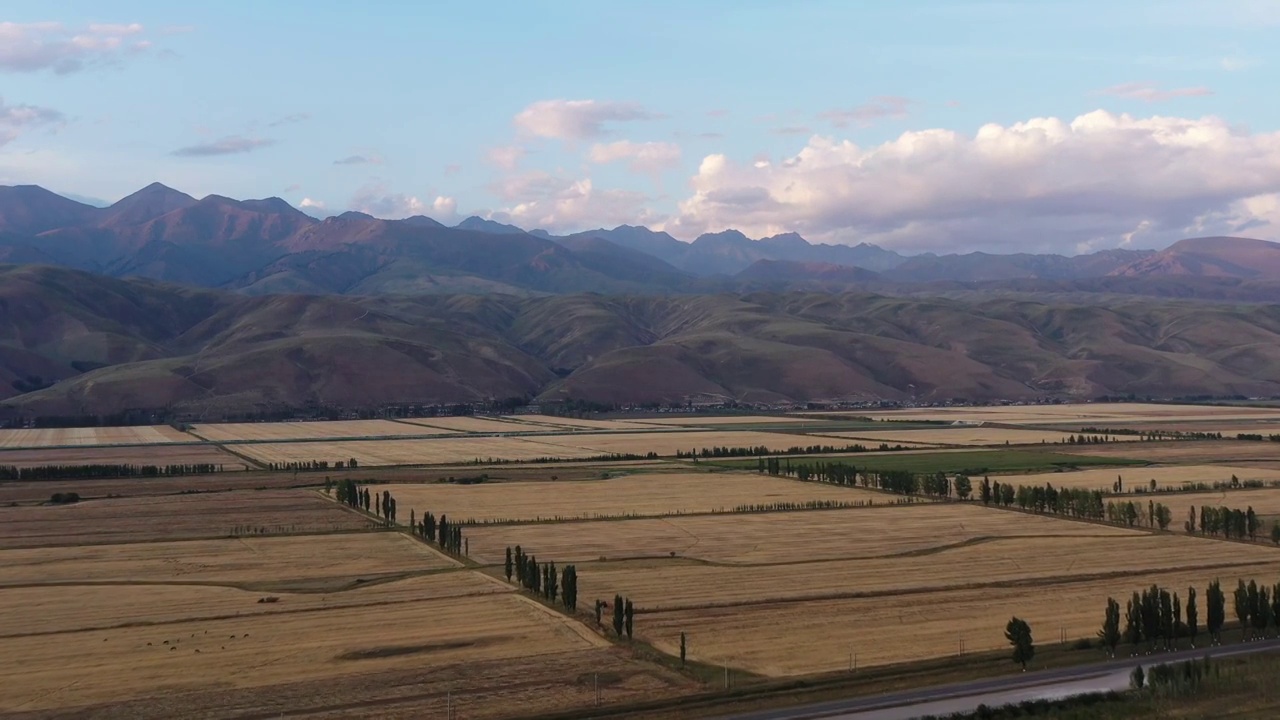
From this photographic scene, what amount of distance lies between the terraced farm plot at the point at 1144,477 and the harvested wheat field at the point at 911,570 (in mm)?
25075

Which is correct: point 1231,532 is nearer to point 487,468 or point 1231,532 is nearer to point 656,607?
point 656,607

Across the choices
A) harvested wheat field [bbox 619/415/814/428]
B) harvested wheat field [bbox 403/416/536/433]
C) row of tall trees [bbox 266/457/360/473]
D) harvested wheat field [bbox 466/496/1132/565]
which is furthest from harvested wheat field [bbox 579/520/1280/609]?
harvested wheat field [bbox 619/415/814/428]

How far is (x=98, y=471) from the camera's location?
10706cm

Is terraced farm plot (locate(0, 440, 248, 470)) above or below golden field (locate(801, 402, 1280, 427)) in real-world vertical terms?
below

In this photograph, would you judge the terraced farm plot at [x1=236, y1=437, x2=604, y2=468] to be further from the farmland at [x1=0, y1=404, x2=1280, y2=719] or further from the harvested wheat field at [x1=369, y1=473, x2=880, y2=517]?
the harvested wheat field at [x1=369, y1=473, x2=880, y2=517]

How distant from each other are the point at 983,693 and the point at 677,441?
105650mm

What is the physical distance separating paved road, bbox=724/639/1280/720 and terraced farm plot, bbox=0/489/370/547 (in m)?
43.6

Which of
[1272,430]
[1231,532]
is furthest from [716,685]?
[1272,430]

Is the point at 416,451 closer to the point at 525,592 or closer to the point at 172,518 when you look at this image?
the point at 172,518

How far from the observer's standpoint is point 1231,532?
66.6 metres

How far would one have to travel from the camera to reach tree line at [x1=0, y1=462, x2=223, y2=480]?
104 m

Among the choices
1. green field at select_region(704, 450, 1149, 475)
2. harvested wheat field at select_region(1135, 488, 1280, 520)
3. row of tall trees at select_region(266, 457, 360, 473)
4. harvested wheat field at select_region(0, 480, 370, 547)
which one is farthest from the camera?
row of tall trees at select_region(266, 457, 360, 473)

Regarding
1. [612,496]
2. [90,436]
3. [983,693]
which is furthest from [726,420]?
[983,693]

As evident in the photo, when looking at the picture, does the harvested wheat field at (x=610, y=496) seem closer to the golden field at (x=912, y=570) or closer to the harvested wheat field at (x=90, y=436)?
the golden field at (x=912, y=570)
